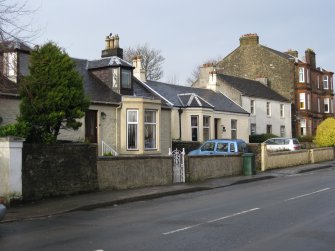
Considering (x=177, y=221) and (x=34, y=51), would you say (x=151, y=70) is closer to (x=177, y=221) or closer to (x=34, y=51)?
(x=34, y=51)

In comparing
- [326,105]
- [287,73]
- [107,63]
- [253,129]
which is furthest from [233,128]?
[326,105]

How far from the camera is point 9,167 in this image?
Answer: 1548cm

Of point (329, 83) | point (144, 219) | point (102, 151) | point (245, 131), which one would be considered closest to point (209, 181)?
point (102, 151)

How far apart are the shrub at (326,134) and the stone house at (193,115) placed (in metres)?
8.37

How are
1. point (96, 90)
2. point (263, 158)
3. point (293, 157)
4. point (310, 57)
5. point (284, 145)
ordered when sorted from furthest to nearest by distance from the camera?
point (310, 57) → point (284, 145) → point (293, 157) → point (263, 158) → point (96, 90)

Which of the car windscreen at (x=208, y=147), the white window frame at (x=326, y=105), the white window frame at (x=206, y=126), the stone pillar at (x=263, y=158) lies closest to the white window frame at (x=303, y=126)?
the white window frame at (x=326, y=105)

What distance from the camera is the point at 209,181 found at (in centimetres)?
2369

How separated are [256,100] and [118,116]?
84.0ft

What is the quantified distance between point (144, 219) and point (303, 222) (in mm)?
3866

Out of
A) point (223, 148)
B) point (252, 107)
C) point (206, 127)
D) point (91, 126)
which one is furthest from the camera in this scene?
point (252, 107)

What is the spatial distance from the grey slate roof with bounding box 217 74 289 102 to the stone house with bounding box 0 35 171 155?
63.7ft

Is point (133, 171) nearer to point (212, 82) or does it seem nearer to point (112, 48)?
point (112, 48)

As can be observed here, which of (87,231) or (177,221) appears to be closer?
(87,231)

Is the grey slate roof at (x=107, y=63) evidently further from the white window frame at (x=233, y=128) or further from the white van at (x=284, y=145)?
the white window frame at (x=233, y=128)
